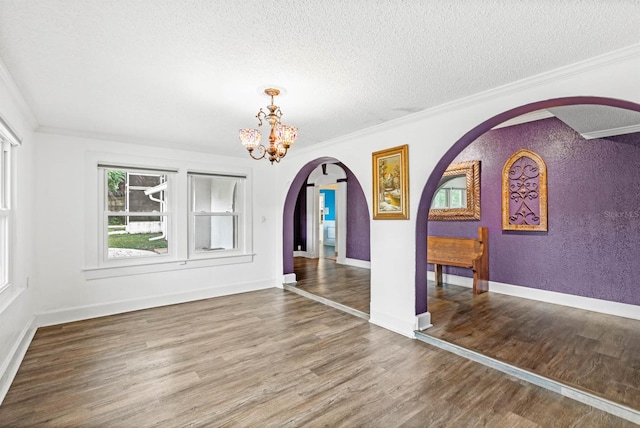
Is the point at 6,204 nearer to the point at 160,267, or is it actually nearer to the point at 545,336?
the point at 160,267

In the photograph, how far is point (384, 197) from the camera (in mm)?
3621

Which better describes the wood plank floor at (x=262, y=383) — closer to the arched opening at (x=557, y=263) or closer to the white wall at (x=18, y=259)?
the white wall at (x=18, y=259)

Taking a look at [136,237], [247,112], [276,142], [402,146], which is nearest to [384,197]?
[402,146]

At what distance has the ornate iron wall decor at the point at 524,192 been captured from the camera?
14.1ft

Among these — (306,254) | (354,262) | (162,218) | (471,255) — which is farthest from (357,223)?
(162,218)

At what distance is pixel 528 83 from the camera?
240 cm

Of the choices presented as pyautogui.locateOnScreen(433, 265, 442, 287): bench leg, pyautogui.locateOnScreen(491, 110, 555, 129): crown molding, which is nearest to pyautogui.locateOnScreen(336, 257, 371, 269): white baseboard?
pyautogui.locateOnScreen(433, 265, 442, 287): bench leg

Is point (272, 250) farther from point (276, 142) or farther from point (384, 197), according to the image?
point (276, 142)

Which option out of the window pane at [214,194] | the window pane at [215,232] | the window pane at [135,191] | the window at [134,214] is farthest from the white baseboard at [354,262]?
the window pane at [135,191]

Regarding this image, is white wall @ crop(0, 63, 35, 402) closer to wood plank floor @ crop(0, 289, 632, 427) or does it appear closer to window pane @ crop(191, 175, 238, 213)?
wood plank floor @ crop(0, 289, 632, 427)

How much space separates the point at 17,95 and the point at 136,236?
2299 mm

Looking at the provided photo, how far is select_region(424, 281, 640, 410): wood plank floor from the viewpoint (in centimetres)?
235

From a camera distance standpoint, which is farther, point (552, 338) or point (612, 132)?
point (612, 132)

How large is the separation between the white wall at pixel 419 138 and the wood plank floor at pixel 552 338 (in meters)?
0.60
